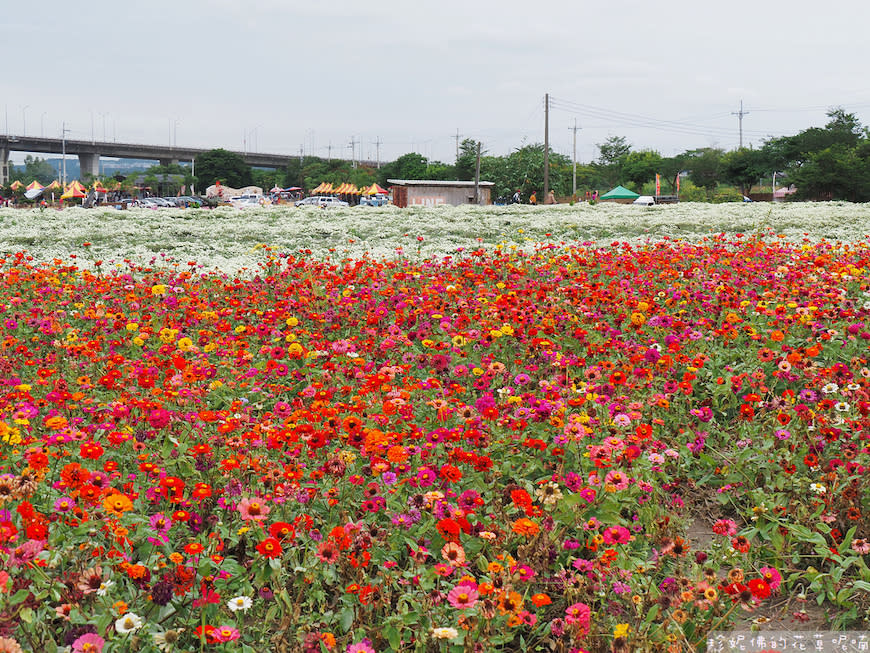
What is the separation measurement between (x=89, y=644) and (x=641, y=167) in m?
107

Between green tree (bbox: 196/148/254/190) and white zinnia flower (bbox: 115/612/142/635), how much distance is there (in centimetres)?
13305

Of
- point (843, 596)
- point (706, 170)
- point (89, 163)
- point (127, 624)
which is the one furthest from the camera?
point (89, 163)

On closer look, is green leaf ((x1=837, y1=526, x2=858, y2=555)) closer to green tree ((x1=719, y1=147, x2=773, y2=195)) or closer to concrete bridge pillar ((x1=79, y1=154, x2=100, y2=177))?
green tree ((x1=719, y1=147, x2=773, y2=195))

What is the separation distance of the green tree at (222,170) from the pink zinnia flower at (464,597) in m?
133

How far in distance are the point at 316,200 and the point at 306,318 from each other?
194 feet

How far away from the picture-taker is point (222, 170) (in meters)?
129

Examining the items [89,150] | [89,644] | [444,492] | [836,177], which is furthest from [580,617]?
[89,150]

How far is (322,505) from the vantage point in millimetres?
3512

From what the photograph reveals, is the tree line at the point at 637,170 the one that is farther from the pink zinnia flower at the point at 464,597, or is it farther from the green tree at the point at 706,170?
the pink zinnia flower at the point at 464,597

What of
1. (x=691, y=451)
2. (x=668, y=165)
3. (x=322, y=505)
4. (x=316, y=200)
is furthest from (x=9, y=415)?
(x=668, y=165)

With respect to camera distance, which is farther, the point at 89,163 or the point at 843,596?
the point at 89,163

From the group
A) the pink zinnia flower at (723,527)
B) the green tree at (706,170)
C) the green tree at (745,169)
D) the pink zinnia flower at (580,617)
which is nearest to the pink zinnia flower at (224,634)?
the pink zinnia flower at (580,617)

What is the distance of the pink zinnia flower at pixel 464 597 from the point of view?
2.38m

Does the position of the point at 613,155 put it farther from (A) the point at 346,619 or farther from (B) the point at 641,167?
(A) the point at 346,619
